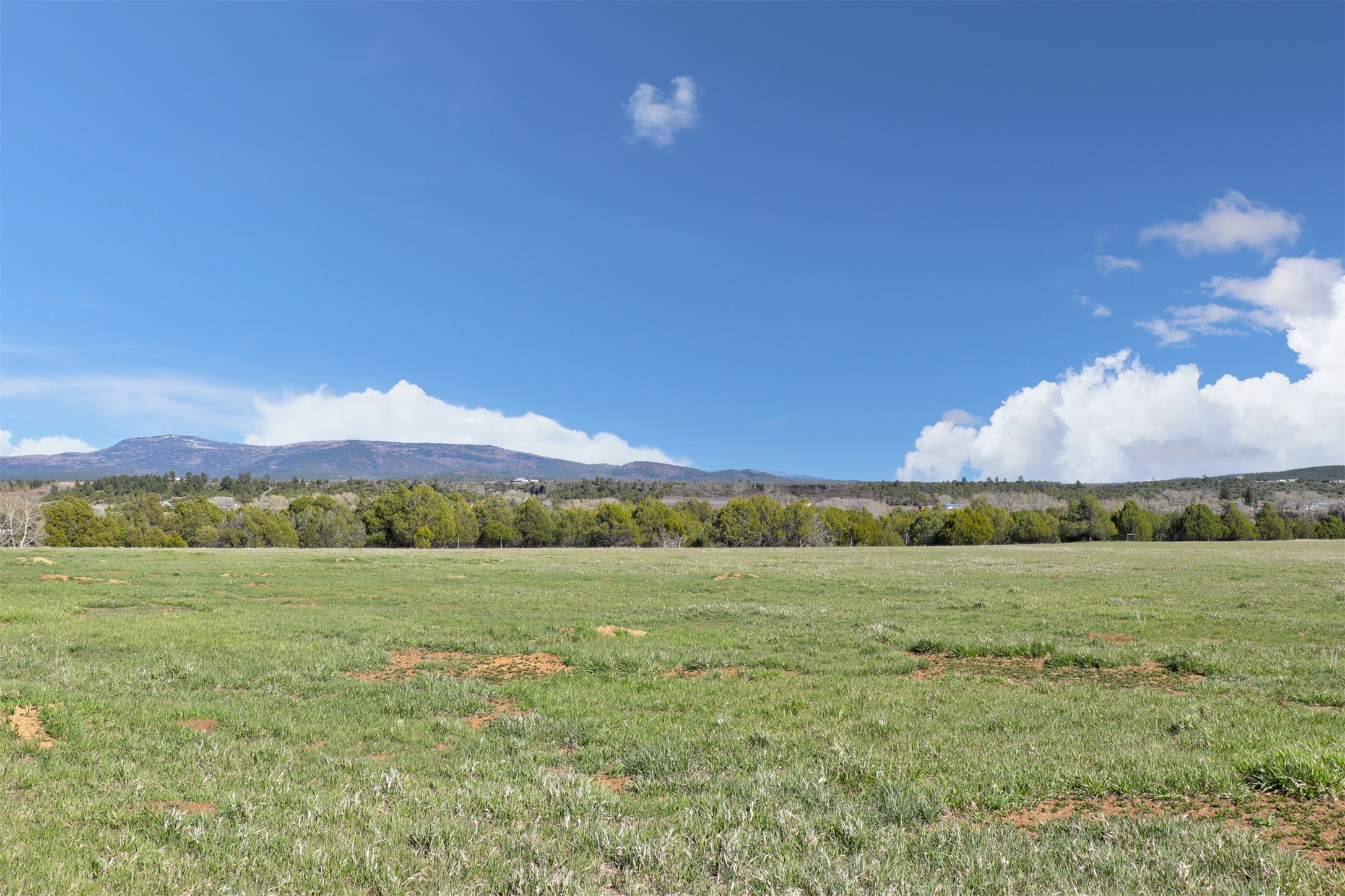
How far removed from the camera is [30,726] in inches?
374

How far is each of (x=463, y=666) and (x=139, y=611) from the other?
15.4 meters

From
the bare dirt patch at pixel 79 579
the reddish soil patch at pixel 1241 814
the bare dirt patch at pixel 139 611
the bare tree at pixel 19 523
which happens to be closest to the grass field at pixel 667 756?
the reddish soil patch at pixel 1241 814

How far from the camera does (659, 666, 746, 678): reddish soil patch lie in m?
14.3

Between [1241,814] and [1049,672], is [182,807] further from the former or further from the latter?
[1049,672]

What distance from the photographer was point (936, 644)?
56.9ft

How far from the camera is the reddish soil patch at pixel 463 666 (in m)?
14.3

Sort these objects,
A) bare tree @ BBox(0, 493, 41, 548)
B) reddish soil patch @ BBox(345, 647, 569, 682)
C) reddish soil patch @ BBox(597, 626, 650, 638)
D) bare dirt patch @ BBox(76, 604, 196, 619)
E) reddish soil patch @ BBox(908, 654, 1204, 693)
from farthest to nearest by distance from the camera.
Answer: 1. bare tree @ BBox(0, 493, 41, 548)
2. bare dirt patch @ BBox(76, 604, 196, 619)
3. reddish soil patch @ BBox(597, 626, 650, 638)
4. reddish soil patch @ BBox(345, 647, 569, 682)
5. reddish soil patch @ BBox(908, 654, 1204, 693)

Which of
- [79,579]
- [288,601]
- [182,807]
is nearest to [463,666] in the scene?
[182,807]

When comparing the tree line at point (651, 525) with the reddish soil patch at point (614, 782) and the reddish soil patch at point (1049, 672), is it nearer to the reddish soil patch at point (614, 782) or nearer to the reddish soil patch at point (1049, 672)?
the reddish soil patch at point (1049, 672)

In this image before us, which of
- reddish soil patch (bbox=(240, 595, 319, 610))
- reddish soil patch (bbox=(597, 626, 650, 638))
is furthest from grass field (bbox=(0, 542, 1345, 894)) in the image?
reddish soil patch (bbox=(240, 595, 319, 610))

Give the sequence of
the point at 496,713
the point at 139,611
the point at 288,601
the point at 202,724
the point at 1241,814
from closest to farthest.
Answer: the point at 1241,814
the point at 202,724
the point at 496,713
the point at 139,611
the point at 288,601

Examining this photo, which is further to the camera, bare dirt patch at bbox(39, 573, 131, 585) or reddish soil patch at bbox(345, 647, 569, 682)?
bare dirt patch at bbox(39, 573, 131, 585)

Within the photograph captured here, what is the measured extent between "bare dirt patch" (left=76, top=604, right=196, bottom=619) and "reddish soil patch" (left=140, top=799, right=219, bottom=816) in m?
18.2

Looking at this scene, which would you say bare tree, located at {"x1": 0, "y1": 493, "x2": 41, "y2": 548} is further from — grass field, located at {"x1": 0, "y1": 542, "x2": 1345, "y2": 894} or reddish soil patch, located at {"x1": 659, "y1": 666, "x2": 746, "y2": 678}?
reddish soil patch, located at {"x1": 659, "y1": 666, "x2": 746, "y2": 678}
